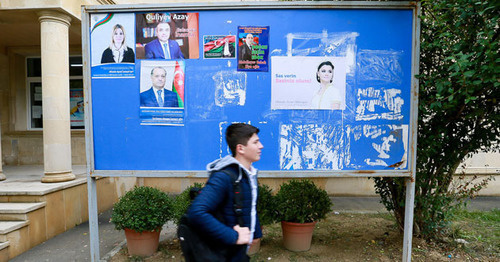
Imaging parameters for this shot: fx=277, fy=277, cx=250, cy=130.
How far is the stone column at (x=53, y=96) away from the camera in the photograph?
17.7ft

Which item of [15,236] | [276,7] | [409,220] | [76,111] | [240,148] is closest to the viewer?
[240,148]

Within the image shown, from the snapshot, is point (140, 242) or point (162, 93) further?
point (140, 242)

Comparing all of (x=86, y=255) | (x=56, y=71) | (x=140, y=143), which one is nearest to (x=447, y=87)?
(x=140, y=143)

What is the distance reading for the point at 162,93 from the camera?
3293 mm

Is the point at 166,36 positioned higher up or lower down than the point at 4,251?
higher up

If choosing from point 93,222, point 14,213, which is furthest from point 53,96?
point 93,222

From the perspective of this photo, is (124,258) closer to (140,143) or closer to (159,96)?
(140,143)

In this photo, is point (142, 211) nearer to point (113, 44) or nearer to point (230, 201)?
point (113, 44)

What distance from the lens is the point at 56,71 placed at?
215 inches

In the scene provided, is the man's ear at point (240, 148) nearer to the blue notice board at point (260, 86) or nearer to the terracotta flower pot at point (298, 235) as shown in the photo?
the blue notice board at point (260, 86)

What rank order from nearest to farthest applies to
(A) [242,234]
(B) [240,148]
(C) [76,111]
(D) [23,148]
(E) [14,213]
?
1. (A) [242,234]
2. (B) [240,148]
3. (E) [14,213]
4. (D) [23,148]
5. (C) [76,111]

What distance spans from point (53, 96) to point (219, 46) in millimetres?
4106

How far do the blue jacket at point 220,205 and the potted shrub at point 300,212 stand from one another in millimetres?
2285

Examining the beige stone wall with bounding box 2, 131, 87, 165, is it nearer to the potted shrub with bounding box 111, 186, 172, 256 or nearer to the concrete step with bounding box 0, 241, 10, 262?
the concrete step with bounding box 0, 241, 10, 262
